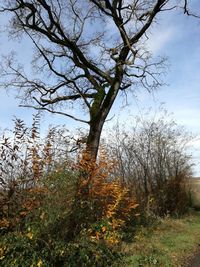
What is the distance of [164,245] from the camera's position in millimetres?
11250

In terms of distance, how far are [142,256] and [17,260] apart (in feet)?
11.9

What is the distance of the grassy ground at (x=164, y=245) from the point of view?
9008 mm

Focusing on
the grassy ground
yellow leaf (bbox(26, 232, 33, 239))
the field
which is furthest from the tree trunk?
the field

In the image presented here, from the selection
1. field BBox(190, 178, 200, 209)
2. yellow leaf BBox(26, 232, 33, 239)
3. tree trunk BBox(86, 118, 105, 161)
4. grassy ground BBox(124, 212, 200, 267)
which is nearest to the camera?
yellow leaf BBox(26, 232, 33, 239)

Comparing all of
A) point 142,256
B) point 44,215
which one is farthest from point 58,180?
point 142,256

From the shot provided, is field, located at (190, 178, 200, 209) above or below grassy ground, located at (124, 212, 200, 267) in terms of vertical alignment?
above

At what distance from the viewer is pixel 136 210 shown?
1404cm

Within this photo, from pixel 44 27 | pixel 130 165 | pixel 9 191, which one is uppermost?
pixel 44 27

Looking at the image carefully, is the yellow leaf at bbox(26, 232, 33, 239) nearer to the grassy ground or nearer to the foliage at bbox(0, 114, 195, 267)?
the foliage at bbox(0, 114, 195, 267)

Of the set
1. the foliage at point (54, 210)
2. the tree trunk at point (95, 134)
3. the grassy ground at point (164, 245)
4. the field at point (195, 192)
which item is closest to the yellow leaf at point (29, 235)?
the foliage at point (54, 210)

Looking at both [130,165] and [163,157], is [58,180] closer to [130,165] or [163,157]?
[130,165]

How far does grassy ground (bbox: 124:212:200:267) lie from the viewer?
9.01 meters

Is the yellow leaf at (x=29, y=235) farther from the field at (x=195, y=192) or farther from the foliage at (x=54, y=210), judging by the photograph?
the field at (x=195, y=192)

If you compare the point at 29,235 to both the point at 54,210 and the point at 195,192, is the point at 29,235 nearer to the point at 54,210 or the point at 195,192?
the point at 54,210
